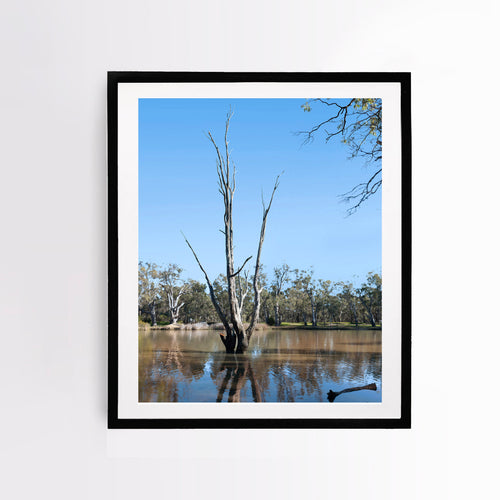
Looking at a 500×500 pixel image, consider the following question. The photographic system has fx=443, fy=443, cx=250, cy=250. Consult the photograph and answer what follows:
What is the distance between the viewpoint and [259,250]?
3.92 feet

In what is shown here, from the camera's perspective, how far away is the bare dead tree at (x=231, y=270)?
1184mm

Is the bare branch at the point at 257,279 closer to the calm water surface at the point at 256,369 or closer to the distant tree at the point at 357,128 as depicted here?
the calm water surface at the point at 256,369

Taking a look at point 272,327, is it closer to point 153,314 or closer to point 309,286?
Result: point 309,286

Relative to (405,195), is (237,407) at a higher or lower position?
lower

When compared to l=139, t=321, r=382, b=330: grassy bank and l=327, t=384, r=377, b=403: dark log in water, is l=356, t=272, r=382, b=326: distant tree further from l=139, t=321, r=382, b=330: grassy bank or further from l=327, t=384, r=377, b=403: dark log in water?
l=327, t=384, r=377, b=403: dark log in water
